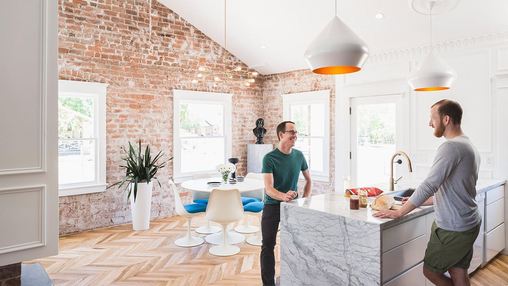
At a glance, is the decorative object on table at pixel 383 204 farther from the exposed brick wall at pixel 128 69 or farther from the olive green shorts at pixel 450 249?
the exposed brick wall at pixel 128 69

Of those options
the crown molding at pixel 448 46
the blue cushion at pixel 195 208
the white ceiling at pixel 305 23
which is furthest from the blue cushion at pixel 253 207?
the crown molding at pixel 448 46

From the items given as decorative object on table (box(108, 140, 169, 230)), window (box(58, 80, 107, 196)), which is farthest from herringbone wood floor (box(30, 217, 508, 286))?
window (box(58, 80, 107, 196))

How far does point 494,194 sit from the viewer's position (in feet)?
13.0

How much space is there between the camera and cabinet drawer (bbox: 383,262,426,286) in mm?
2363

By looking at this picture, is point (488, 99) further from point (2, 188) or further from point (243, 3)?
point (2, 188)

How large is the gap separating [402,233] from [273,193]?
40.8 inches

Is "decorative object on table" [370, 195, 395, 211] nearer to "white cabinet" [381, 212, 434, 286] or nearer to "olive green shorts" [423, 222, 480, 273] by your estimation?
"white cabinet" [381, 212, 434, 286]

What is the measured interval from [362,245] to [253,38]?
15.9 feet

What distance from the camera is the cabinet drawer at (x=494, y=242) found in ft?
12.4

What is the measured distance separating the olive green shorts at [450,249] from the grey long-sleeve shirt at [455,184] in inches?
1.8

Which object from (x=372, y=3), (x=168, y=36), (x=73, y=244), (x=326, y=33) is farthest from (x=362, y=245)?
(x=168, y=36)

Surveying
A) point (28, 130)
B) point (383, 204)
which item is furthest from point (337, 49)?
point (28, 130)

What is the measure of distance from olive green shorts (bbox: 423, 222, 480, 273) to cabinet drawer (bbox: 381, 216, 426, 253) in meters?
0.16

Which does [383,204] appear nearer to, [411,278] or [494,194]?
[411,278]
